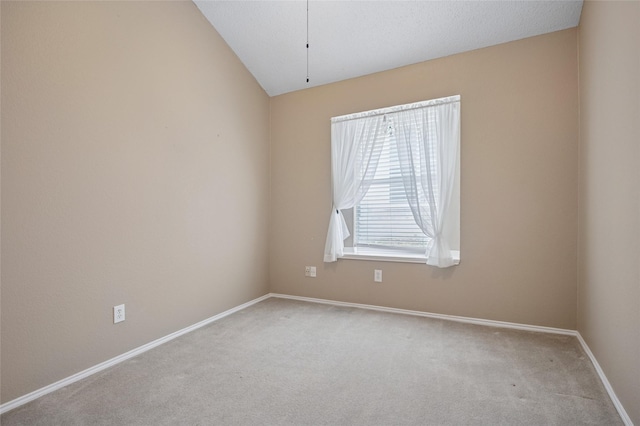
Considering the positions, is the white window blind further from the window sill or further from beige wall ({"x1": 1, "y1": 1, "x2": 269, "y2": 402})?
beige wall ({"x1": 1, "y1": 1, "x2": 269, "y2": 402})

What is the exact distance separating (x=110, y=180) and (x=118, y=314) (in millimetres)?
939

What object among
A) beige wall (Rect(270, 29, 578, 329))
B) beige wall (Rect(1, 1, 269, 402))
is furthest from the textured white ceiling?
beige wall (Rect(1, 1, 269, 402))

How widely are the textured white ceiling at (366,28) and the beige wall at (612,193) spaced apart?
0.43 m

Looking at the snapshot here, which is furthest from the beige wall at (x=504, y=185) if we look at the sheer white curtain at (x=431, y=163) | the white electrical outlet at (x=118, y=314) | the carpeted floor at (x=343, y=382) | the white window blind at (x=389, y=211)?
the white electrical outlet at (x=118, y=314)

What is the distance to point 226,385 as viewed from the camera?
1.88 meters

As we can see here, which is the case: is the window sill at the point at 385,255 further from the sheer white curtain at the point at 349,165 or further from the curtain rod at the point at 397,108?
the curtain rod at the point at 397,108

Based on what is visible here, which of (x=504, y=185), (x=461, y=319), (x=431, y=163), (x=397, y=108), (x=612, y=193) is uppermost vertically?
(x=397, y=108)

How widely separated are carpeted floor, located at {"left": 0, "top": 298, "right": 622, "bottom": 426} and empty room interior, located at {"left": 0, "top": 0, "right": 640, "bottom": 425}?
2cm

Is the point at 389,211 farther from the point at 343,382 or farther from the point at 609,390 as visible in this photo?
the point at 609,390

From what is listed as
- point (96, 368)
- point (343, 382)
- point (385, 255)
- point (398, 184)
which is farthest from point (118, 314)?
point (398, 184)

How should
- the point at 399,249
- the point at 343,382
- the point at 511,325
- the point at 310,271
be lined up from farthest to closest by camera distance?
the point at 310,271 → the point at 399,249 → the point at 511,325 → the point at 343,382

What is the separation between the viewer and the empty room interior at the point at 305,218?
1706 mm

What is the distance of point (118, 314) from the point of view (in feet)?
7.36

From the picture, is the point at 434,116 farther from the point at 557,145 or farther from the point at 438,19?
the point at 557,145
